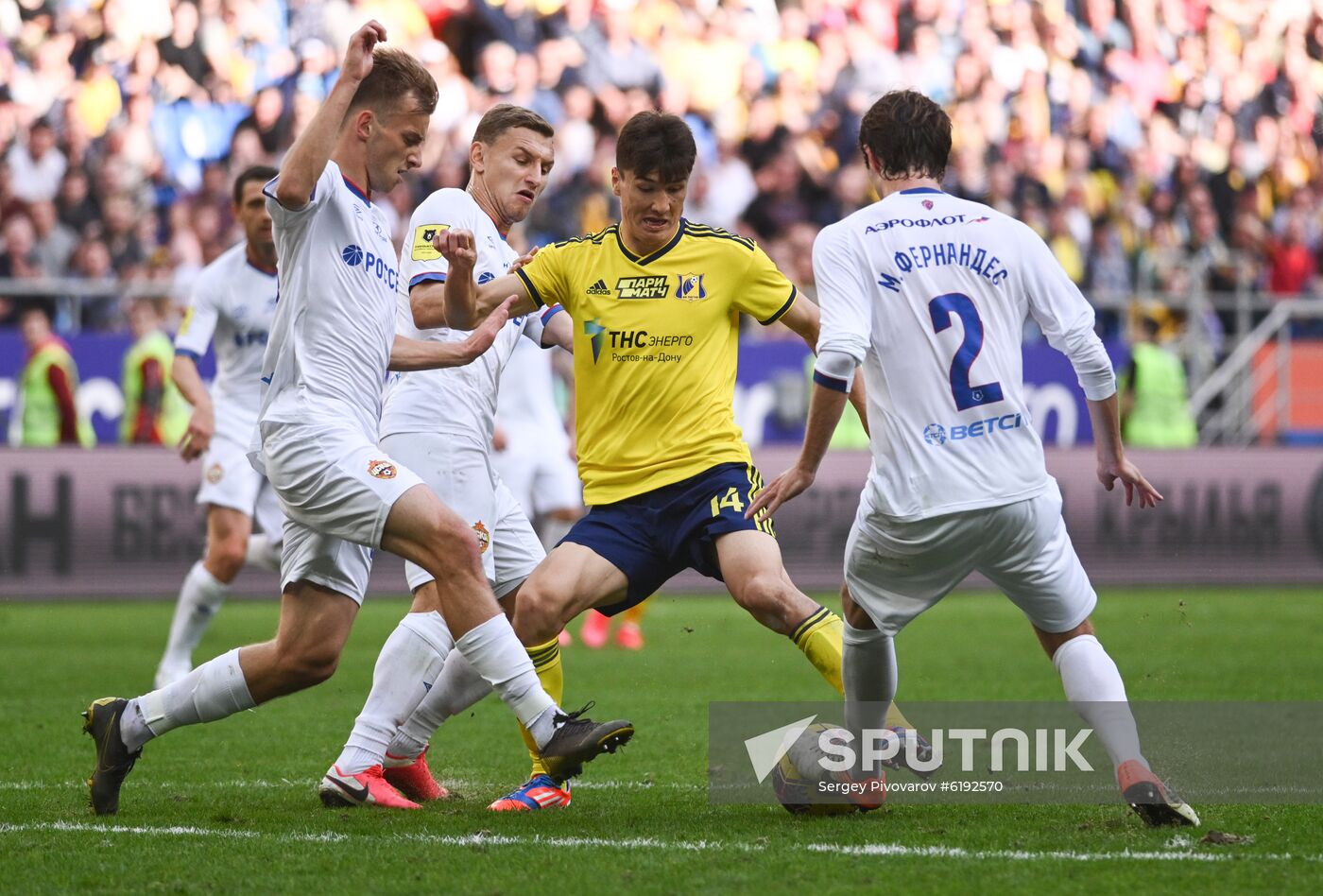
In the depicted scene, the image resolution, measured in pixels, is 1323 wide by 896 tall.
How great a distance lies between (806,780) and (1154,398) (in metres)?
12.4

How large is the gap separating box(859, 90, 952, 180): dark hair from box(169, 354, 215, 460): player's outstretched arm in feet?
16.4

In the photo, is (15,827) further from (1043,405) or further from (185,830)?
(1043,405)

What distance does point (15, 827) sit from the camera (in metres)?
5.68

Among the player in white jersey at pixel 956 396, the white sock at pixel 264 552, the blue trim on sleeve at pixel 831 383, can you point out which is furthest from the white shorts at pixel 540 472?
the blue trim on sleeve at pixel 831 383

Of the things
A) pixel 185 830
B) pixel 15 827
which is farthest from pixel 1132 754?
pixel 15 827

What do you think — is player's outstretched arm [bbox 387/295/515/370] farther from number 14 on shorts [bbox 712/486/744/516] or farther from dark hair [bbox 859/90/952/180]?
dark hair [bbox 859/90/952/180]

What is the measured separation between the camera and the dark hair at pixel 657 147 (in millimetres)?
5914

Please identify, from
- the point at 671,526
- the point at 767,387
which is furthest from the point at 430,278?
the point at 767,387

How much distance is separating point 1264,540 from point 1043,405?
2.47 m

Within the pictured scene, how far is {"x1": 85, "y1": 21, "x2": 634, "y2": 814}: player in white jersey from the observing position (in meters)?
5.59

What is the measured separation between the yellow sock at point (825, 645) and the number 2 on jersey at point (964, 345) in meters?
0.93

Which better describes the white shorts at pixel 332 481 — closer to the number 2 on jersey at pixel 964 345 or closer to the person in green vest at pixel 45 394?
the number 2 on jersey at pixel 964 345

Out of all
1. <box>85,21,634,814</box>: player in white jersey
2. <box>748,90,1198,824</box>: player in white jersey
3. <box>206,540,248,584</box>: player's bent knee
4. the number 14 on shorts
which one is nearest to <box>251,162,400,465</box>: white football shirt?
<box>85,21,634,814</box>: player in white jersey

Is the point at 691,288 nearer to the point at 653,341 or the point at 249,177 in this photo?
the point at 653,341
